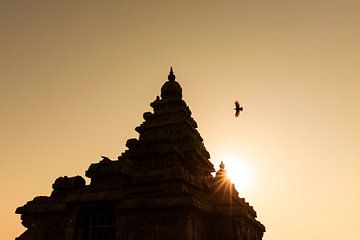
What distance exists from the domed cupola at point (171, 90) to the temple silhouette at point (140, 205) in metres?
4.42

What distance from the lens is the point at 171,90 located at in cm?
1922

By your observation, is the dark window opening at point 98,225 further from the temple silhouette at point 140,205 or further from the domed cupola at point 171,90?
the domed cupola at point 171,90

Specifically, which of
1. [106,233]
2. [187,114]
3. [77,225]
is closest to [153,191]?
[106,233]

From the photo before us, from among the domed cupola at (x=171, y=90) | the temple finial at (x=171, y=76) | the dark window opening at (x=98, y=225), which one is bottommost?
the dark window opening at (x=98, y=225)

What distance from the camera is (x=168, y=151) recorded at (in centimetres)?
1414

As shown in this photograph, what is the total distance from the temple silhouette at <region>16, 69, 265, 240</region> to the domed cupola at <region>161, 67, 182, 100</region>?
442 centimetres

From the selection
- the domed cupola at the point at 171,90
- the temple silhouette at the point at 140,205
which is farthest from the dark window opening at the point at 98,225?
the domed cupola at the point at 171,90

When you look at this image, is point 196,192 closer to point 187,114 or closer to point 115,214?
point 115,214

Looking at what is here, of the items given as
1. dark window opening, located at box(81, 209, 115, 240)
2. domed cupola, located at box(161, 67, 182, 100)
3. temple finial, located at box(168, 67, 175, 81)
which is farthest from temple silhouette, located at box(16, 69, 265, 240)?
temple finial, located at box(168, 67, 175, 81)

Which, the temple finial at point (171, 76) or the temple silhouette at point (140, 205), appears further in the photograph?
the temple finial at point (171, 76)

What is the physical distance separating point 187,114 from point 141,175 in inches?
266

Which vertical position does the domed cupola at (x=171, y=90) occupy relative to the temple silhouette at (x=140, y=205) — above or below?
above

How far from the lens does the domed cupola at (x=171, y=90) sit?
1897cm

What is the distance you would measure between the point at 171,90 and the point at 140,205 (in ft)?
29.7
